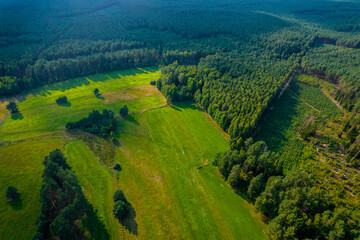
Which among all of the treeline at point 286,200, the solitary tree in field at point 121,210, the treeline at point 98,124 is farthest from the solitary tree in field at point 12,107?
the treeline at point 286,200

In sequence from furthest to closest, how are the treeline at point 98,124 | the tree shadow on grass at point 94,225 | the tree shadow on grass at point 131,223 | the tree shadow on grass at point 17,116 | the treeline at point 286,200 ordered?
the tree shadow on grass at point 17,116 → the treeline at point 98,124 → the tree shadow on grass at point 131,223 → the tree shadow on grass at point 94,225 → the treeline at point 286,200

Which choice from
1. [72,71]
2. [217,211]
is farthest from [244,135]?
[72,71]

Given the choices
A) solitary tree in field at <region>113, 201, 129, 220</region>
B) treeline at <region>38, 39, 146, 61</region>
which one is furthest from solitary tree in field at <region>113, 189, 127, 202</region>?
treeline at <region>38, 39, 146, 61</region>

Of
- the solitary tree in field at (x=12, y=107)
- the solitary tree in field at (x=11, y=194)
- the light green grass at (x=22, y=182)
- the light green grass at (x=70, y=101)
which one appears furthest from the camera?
the solitary tree in field at (x=12, y=107)

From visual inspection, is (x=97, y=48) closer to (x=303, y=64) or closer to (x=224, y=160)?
(x=224, y=160)

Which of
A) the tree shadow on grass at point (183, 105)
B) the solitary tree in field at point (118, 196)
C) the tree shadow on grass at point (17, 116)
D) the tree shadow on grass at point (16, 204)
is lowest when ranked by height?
the tree shadow on grass at point (16, 204)

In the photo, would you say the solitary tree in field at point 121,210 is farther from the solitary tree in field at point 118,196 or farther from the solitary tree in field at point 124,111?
the solitary tree in field at point 124,111
